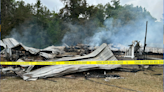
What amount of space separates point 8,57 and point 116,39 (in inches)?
839

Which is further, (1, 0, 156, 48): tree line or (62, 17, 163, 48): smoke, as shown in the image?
(1, 0, 156, 48): tree line

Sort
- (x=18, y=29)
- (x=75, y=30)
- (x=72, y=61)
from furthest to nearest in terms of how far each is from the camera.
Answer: (x=75, y=30) → (x=18, y=29) → (x=72, y=61)

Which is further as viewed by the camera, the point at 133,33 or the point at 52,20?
the point at 52,20

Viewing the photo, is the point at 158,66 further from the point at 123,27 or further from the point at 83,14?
the point at 83,14

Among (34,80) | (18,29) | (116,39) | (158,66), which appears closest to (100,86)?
(34,80)

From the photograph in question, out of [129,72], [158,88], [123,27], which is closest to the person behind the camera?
[158,88]

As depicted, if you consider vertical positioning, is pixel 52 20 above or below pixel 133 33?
above

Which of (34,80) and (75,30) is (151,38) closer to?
(75,30)

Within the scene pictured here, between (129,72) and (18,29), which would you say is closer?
(129,72)

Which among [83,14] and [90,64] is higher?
[83,14]

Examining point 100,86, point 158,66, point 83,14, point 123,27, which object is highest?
point 83,14

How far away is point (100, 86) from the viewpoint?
5.57 metres

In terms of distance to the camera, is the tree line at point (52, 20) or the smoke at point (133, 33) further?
the tree line at point (52, 20)

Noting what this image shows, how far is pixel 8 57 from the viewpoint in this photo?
31.6ft
